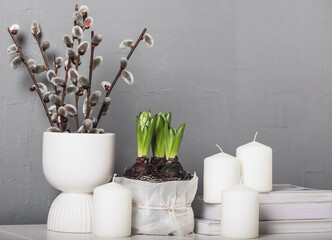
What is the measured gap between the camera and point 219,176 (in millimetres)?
1383

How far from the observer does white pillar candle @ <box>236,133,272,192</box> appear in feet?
4.64

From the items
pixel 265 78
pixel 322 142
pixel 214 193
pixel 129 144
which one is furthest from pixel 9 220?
pixel 322 142

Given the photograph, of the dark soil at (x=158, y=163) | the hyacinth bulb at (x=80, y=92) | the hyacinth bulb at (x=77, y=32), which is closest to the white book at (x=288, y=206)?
the dark soil at (x=158, y=163)

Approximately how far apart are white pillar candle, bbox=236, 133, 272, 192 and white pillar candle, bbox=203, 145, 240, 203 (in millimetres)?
36

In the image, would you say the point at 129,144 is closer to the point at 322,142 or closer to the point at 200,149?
the point at 200,149

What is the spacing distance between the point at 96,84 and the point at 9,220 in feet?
1.29

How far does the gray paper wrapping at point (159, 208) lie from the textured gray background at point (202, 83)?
27cm

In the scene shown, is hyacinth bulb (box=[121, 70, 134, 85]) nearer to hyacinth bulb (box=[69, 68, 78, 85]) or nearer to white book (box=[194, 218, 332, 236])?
hyacinth bulb (box=[69, 68, 78, 85])

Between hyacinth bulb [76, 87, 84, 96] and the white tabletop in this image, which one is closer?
the white tabletop

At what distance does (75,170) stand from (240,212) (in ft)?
1.19

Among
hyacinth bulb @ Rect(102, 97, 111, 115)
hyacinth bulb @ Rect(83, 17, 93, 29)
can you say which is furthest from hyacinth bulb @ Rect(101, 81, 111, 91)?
hyacinth bulb @ Rect(83, 17, 93, 29)

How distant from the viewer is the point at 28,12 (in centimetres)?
150

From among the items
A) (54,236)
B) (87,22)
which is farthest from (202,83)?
(54,236)

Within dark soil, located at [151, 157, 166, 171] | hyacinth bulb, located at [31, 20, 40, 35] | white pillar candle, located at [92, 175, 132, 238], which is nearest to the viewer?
white pillar candle, located at [92, 175, 132, 238]
